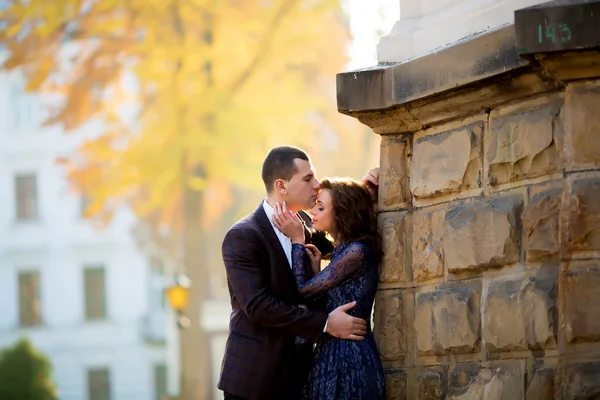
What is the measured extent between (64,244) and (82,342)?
301 centimetres

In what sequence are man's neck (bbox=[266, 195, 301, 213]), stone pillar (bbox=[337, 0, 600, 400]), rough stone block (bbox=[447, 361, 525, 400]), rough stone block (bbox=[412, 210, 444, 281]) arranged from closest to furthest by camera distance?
stone pillar (bbox=[337, 0, 600, 400]), rough stone block (bbox=[447, 361, 525, 400]), rough stone block (bbox=[412, 210, 444, 281]), man's neck (bbox=[266, 195, 301, 213])

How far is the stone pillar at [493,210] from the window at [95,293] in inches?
1216

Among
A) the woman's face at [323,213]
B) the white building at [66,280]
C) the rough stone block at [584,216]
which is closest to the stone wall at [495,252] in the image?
the rough stone block at [584,216]

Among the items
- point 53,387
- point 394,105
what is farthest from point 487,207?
point 53,387

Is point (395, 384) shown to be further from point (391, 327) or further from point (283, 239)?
point (283, 239)

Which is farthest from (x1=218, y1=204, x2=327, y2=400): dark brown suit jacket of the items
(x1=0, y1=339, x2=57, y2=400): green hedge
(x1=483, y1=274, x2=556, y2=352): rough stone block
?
(x1=0, y1=339, x2=57, y2=400): green hedge

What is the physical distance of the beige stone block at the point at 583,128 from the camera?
405 centimetres

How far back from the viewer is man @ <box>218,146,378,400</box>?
5.10 metres

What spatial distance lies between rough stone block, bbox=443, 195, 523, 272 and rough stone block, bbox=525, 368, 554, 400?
0.44 metres

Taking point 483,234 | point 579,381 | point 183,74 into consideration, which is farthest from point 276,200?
point 183,74

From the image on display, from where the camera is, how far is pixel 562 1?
3.96 meters

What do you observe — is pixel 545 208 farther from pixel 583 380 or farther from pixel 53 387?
pixel 53 387

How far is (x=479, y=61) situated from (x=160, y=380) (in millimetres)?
31722

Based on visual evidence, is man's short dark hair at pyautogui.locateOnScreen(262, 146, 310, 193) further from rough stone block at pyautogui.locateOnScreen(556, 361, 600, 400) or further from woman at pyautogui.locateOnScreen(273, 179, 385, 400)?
rough stone block at pyautogui.locateOnScreen(556, 361, 600, 400)
